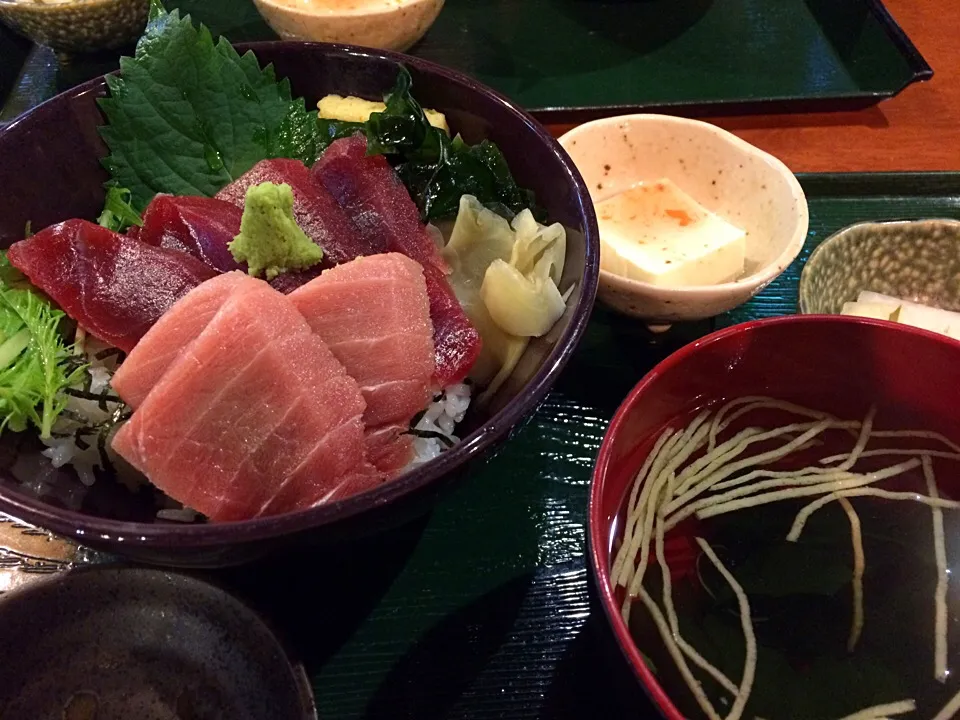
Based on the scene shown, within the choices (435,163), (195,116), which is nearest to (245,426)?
(435,163)

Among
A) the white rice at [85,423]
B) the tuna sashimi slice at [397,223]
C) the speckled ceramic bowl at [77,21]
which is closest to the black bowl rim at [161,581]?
the white rice at [85,423]

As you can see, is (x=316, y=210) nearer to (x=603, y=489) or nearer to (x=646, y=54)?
(x=603, y=489)

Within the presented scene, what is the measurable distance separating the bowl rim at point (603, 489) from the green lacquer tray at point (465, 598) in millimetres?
195

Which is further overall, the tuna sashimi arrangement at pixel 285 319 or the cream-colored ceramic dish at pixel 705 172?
the cream-colored ceramic dish at pixel 705 172

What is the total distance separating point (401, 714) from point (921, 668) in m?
0.65

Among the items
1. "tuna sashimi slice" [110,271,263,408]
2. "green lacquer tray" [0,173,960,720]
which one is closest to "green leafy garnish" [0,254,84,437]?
"tuna sashimi slice" [110,271,263,408]

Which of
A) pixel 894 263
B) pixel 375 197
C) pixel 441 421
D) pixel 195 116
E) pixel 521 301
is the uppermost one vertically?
pixel 195 116

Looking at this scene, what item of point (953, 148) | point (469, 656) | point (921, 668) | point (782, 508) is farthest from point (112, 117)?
point (953, 148)

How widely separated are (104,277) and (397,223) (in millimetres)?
443

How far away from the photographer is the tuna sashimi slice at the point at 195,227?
1.13 metres

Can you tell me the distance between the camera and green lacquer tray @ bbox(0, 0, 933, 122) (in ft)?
6.64

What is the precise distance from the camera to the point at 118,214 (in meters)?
1.28

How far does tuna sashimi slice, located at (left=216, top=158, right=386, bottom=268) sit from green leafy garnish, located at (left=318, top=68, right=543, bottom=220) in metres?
0.13

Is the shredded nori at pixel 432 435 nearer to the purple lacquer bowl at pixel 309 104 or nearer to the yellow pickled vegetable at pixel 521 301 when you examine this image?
the purple lacquer bowl at pixel 309 104
